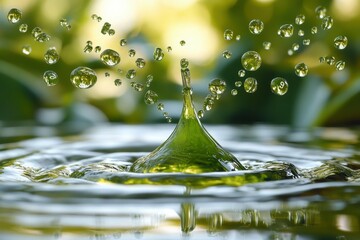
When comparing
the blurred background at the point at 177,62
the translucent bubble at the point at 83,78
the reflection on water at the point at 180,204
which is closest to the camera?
the reflection on water at the point at 180,204

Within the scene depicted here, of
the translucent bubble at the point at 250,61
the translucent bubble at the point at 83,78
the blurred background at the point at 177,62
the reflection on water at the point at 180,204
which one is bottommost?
the reflection on water at the point at 180,204

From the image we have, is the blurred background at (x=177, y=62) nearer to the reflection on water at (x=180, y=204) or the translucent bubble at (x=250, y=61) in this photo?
the translucent bubble at (x=250, y=61)

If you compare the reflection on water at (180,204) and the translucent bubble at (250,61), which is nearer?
the reflection on water at (180,204)

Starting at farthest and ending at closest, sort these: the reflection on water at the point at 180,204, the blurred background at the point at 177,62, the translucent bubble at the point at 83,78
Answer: the blurred background at the point at 177,62 → the translucent bubble at the point at 83,78 → the reflection on water at the point at 180,204

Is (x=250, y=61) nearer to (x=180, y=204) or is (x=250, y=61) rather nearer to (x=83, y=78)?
(x=83, y=78)

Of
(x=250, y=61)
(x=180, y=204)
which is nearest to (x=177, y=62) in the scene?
(x=250, y=61)

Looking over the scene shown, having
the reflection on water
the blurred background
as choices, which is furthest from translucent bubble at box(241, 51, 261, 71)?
the blurred background

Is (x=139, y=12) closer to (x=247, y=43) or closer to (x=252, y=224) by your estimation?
(x=247, y=43)

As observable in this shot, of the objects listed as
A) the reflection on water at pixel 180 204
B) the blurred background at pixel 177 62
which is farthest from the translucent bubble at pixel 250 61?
the blurred background at pixel 177 62

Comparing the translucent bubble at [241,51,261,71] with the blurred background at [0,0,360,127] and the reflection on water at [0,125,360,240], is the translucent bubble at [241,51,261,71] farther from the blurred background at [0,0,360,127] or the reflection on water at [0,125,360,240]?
the blurred background at [0,0,360,127]
